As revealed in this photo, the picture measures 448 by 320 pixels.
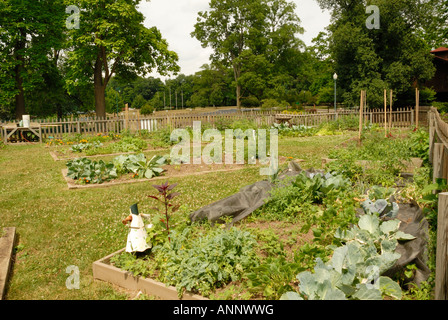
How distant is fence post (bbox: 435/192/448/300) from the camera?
2.31 meters

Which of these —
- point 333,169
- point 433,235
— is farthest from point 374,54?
point 433,235

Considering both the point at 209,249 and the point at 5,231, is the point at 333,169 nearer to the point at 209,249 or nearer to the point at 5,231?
the point at 209,249

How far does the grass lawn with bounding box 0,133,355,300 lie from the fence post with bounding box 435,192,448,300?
2.65 meters

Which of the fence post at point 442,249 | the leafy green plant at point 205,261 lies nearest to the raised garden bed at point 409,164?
the leafy green plant at point 205,261

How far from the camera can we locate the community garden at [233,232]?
2953mm

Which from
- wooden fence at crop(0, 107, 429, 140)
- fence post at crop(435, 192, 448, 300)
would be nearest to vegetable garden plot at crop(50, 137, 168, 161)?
wooden fence at crop(0, 107, 429, 140)

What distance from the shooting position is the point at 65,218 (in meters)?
5.67

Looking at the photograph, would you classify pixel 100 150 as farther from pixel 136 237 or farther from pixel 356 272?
pixel 356 272

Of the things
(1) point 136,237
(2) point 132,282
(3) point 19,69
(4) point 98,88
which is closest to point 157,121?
(4) point 98,88

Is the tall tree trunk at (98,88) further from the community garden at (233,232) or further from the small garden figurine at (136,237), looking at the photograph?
the small garden figurine at (136,237)

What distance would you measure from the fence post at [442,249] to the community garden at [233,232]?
35 cm

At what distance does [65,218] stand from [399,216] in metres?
4.91

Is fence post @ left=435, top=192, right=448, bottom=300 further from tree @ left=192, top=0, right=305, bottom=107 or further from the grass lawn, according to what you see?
tree @ left=192, top=0, right=305, bottom=107
